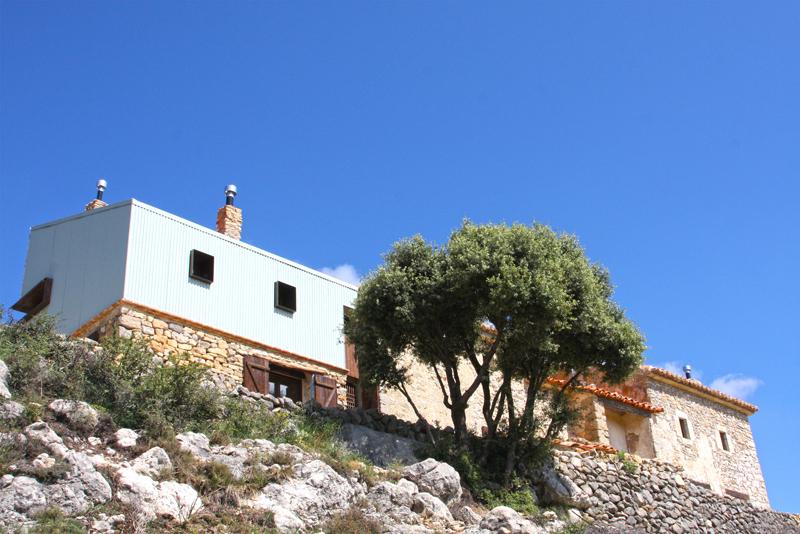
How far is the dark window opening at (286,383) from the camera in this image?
2833 centimetres

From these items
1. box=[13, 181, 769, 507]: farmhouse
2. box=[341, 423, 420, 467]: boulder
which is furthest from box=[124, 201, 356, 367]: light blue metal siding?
box=[341, 423, 420, 467]: boulder

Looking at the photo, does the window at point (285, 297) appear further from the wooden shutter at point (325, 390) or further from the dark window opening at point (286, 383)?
the wooden shutter at point (325, 390)

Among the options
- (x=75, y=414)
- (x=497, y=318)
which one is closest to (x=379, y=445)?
(x=497, y=318)

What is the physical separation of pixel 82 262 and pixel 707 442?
27.2 meters

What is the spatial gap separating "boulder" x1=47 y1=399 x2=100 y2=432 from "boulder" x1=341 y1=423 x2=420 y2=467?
7.30 metres

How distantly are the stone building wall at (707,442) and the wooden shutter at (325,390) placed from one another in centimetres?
1492

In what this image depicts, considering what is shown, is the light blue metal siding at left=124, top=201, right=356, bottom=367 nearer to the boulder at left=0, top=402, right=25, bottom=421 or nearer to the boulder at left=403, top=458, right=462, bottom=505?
the boulder at left=403, top=458, right=462, bottom=505

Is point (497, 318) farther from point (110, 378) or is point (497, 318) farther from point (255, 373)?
point (110, 378)

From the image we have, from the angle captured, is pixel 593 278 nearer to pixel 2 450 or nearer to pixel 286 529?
pixel 286 529

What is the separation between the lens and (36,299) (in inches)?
1153

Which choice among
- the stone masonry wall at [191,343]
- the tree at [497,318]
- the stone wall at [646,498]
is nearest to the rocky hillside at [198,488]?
the tree at [497,318]

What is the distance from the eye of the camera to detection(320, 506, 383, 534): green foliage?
17297 millimetres

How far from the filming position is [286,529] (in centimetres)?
1666

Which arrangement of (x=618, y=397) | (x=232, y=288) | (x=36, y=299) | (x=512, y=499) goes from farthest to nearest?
(x=618, y=397), (x=36, y=299), (x=232, y=288), (x=512, y=499)
